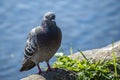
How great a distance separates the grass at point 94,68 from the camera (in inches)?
294

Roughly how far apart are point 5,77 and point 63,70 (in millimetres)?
5275

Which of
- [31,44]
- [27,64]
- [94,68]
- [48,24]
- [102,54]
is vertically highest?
[48,24]

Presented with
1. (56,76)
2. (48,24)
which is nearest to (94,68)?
(56,76)

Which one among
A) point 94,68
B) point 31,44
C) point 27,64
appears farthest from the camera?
point 27,64

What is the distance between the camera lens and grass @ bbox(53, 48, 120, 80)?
7.47 meters

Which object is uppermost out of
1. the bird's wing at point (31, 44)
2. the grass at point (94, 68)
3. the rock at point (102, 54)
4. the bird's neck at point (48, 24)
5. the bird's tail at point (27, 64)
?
the bird's neck at point (48, 24)

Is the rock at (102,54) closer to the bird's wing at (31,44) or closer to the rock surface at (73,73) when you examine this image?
the rock surface at (73,73)

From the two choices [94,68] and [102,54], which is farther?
[102,54]

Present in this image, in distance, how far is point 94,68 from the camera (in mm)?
7531

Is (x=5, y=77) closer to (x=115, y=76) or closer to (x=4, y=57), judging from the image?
(x=4, y=57)

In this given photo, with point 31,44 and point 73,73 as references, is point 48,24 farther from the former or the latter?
point 73,73

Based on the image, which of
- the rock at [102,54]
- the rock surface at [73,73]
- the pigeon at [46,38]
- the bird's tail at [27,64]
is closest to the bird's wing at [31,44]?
the pigeon at [46,38]

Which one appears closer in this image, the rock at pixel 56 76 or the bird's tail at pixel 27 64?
the rock at pixel 56 76

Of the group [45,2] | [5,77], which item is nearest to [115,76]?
[5,77]
